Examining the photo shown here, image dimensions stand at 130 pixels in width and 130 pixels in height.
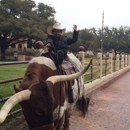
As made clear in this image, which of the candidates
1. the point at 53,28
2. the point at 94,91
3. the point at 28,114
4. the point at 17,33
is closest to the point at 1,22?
the point at 17,33

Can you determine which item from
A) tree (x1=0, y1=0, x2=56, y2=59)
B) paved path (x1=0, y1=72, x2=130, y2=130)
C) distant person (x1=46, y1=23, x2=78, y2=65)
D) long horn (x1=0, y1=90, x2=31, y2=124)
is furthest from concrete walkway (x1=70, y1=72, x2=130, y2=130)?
tree (x1=0, y1=0, x2=56, y2=59)

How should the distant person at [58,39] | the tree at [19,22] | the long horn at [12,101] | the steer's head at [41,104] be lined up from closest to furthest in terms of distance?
the long horn at [12,101] < the steer's head at [41,104] < the distant person at [58,39] < the tree at [19,22]

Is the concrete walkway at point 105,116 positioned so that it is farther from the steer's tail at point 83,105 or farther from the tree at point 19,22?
the tree at point 19,22

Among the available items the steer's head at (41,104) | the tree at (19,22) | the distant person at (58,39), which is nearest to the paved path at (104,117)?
the distant person at (58,39)

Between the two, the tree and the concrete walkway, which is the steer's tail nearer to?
the concrete walkway

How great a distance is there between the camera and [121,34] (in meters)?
61.4

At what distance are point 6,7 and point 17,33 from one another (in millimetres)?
4403

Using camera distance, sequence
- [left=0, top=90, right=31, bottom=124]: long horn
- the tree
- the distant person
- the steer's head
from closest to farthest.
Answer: [left=0, top=90, right=31, bottom=124]: long horn
the steer's head
the distant person
the tree

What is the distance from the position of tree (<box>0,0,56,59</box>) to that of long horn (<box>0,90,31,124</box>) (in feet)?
92.4

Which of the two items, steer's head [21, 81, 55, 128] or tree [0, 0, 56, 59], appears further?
tree [0, 0, 56, 59]

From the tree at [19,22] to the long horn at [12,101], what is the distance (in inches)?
1109

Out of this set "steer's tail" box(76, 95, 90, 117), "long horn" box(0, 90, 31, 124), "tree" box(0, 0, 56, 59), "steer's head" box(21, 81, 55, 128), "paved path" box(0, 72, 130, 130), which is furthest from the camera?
"tree" box(0, 0, 56, 59)

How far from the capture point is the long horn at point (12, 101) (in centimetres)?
203

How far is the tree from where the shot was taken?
30062 millimetres
